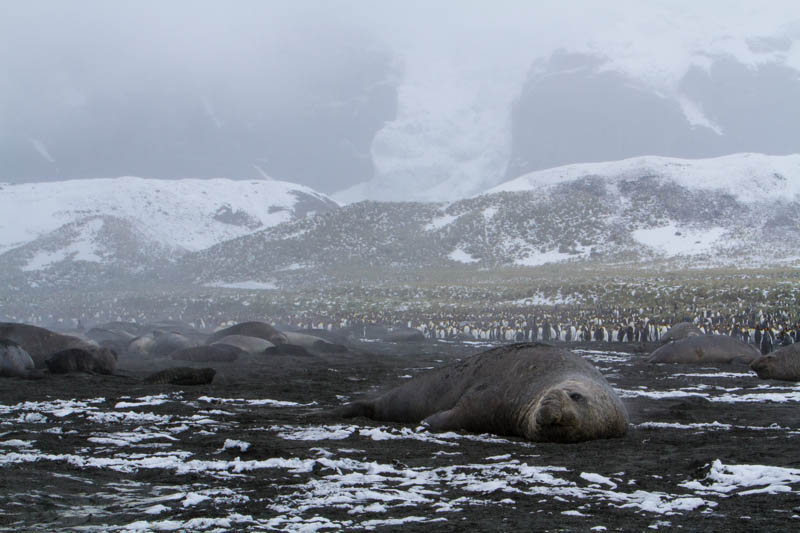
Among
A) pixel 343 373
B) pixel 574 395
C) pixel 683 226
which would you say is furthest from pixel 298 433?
pixel 683 226

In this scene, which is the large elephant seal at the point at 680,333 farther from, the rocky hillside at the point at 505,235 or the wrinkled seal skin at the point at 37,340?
the rocky hillside at the point at 505,235

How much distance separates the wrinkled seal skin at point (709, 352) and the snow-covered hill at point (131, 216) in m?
83.0

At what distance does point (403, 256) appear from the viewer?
267 ft

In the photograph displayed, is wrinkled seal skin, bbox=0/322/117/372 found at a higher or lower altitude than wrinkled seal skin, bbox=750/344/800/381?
higher

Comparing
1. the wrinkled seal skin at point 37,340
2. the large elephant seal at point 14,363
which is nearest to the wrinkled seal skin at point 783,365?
the large elephant seal at point 14,363

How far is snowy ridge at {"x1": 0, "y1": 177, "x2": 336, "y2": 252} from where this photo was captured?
Result: 354 ft

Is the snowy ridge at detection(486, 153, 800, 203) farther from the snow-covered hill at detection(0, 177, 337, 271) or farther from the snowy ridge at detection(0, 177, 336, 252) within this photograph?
the snow-covered hill at detection(0, 177, 337, 271)

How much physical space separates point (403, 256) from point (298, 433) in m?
73.5

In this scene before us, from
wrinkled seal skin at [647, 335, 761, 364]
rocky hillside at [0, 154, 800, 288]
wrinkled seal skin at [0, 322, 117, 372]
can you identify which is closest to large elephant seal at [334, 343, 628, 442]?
wrinkled seal skin at [0, 322, 117, 372]

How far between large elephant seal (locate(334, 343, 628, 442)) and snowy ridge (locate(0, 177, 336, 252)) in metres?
96.6

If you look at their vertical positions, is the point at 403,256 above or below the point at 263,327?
above

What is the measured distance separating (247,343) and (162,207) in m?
99.9

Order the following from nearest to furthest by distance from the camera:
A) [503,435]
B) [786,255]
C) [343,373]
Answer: [503,435]
[343,373]
[786,255]

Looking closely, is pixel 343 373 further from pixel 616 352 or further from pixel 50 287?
pixel 50 287
